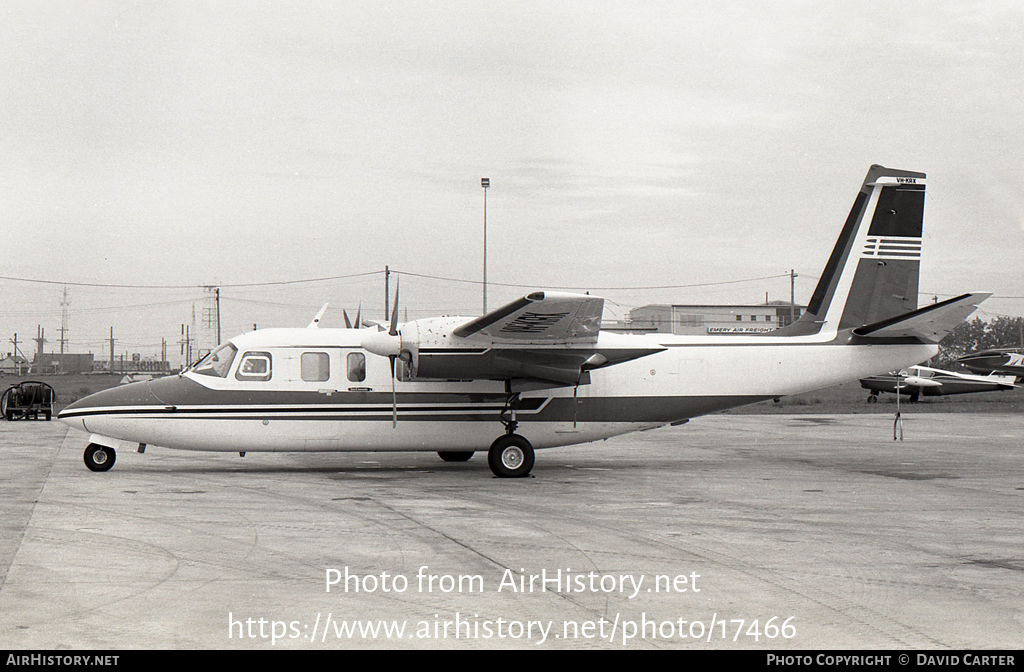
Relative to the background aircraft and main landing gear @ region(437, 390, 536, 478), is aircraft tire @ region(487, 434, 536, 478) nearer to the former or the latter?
main landing gear @ region(437, 390, 536, 478)

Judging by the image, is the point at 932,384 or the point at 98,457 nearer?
the point at 98,457

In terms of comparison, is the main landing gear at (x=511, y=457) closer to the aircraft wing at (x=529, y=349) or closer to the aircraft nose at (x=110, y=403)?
the aircraft wing at (x=529, y=349)

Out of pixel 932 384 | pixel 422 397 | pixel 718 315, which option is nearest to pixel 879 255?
pixel 422 397

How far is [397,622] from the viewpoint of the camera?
6281 millimetres

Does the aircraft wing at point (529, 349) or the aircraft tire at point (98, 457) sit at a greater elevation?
the aircraft wing at point (529, 349)

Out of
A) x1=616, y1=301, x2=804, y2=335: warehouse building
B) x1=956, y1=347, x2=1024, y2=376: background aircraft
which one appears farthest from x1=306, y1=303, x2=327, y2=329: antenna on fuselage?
x1=616, y1=301, x2=804, y2=335: warehouse building

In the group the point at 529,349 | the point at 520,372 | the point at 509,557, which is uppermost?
the point at 529,349

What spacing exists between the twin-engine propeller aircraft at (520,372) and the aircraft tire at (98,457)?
0.08 ft

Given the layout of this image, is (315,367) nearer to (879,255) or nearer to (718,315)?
(879,255)

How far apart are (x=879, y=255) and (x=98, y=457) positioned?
49.4ft

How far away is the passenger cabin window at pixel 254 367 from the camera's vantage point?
636 inches

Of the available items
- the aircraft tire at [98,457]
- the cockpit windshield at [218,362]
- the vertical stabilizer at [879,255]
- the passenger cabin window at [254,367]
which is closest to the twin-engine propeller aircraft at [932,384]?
the vertical stabilizer at [879,255]

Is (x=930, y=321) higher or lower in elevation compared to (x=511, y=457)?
higher

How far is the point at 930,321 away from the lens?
54.2ft
